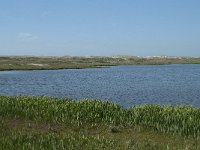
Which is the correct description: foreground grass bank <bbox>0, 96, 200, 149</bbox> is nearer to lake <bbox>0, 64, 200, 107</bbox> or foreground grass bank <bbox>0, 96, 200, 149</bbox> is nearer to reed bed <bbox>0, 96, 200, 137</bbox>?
reed bed <bbox>0, 96, 200, 137</bbox>

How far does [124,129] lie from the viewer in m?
19.2

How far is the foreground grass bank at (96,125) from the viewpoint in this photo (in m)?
15.1

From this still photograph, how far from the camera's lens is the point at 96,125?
19.7 m

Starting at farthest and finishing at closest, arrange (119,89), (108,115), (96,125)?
(119,89) < (108,115) < (96,125)

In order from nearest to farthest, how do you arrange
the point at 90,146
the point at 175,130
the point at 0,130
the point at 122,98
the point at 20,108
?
the point at 90,146
the point at 0,130
the point at 175,130
the point at 20,108
the point at 122,98

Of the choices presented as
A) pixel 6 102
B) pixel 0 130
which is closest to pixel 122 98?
pixel 6 102

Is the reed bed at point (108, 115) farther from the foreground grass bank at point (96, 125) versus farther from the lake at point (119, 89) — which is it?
the lake at point (119, 89)

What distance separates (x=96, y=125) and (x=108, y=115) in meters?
1.47

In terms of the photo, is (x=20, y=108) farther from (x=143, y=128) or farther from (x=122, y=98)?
(x=122, y=98)

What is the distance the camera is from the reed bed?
1905 centimetres

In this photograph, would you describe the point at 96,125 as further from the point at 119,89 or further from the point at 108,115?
the point at 119,89

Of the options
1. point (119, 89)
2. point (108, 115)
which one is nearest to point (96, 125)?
point (108, 115)

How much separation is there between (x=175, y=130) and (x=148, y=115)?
214 cm

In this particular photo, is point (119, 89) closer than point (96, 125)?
No
